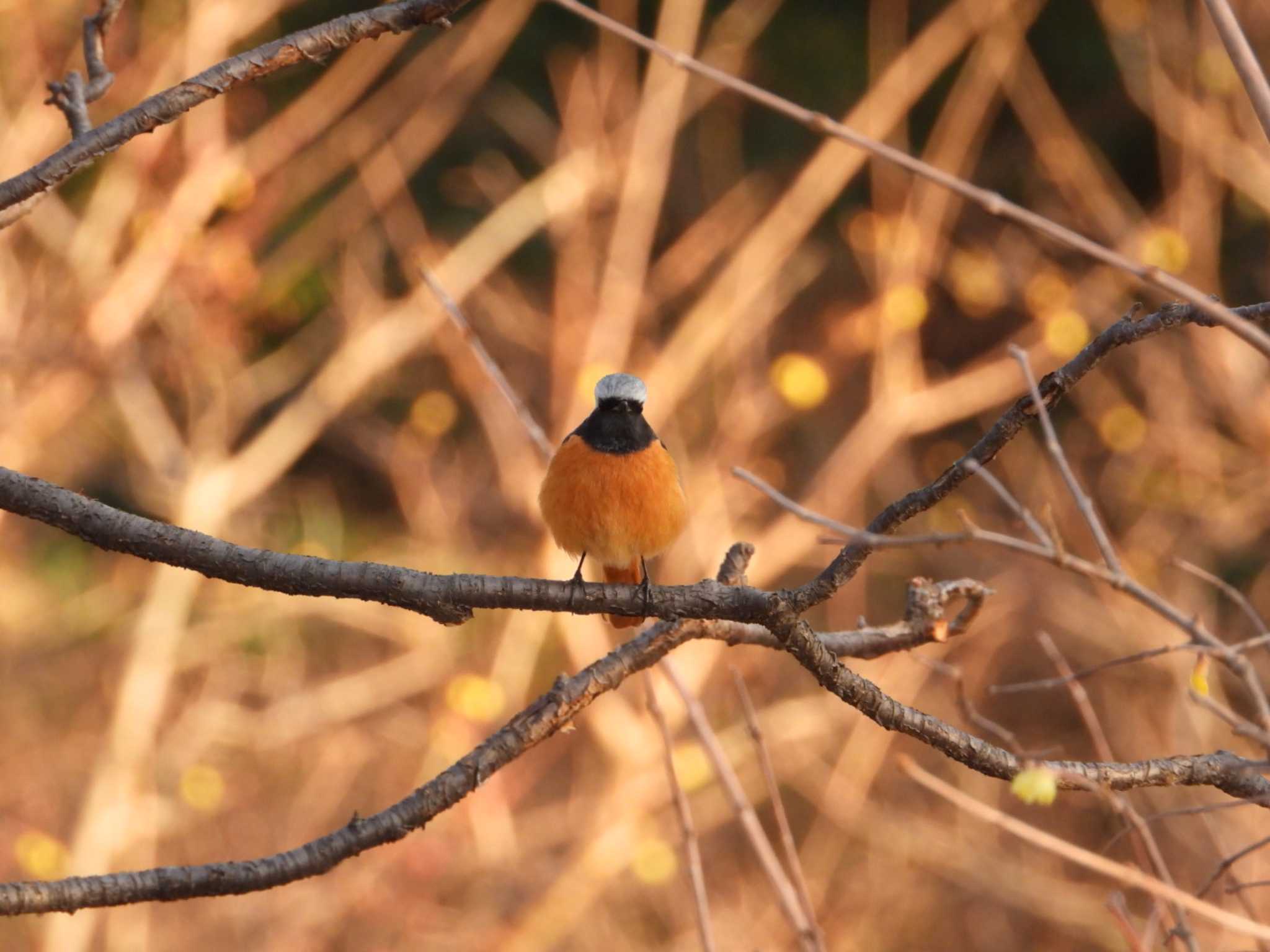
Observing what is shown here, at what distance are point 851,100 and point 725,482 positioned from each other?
14.0 ft

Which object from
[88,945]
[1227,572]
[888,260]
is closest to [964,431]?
[1227,572]

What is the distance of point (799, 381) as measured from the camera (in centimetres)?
747

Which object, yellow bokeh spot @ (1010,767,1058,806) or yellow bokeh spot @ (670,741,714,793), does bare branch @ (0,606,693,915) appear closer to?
yellow bokeh spot @ (1010,767,1058,806)

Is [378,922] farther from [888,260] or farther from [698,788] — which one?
[888,260]

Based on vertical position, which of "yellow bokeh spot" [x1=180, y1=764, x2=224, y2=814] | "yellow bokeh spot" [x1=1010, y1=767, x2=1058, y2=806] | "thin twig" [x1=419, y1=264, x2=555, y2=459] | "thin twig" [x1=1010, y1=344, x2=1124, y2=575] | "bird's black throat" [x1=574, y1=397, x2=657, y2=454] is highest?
"yellow bokeh spot" [x1=180, y1=764, x2=224, y2=814]

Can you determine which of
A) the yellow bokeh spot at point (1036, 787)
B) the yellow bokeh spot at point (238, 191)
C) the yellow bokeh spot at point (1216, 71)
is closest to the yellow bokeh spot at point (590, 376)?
the yellow bokeh spot at point (238, 191)

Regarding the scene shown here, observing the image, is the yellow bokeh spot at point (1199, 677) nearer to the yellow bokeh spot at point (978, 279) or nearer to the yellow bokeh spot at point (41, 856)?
the yellow bokeh spot at point (41, 856)

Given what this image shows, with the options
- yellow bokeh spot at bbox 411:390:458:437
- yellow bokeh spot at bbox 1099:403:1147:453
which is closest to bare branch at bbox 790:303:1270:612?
yellow bokeh spot at bbox 1099:403:1147:453

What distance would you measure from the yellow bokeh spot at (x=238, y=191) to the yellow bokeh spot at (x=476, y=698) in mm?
3371

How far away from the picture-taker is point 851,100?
1090cm

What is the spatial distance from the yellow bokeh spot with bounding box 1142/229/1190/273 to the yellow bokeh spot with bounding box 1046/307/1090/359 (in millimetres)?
527

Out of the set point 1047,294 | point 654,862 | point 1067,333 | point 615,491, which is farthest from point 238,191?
point 1047,294

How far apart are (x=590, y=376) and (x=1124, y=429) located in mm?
3781

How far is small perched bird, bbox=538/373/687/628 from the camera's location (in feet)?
12.9
